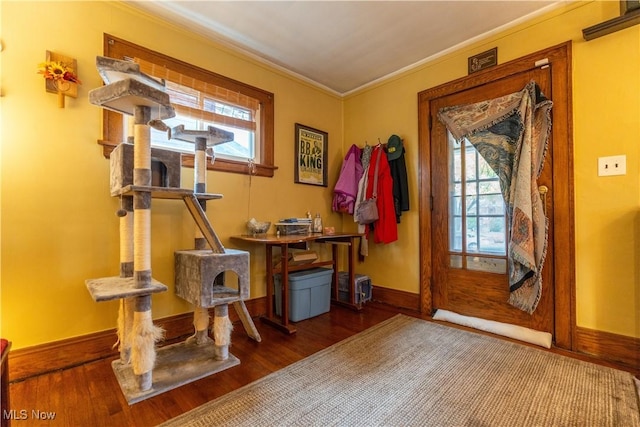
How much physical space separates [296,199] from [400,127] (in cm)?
128

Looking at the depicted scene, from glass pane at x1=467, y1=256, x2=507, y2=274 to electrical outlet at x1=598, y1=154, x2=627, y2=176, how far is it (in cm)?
83

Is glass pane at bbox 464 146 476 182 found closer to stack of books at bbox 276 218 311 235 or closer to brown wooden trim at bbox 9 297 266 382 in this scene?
stack of books at bbox 276 218 311 235

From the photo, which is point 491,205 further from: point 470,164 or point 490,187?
point 470,164

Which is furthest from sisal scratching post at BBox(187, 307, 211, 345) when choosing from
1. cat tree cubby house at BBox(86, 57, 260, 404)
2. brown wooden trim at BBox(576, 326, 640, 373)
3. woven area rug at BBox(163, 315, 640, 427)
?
brown wooden trim at BBox(576, 326, 640, 373)

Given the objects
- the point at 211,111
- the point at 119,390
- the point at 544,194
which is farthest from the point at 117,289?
the point at 544,194

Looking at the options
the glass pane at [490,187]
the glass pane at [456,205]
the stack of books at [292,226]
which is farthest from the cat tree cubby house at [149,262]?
the glass pane at [490,187]

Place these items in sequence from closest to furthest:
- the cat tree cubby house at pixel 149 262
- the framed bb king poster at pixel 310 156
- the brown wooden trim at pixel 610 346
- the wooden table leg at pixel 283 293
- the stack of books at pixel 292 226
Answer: the cat tree cubby house at pixel 149 262, the brown wooden trim at pixel 610 346, the wooden table leg at pixel 283 293, the stack of books at pixel 292 226, the framed bb king poster at pixel 310 156

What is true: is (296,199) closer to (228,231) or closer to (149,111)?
(228,231)

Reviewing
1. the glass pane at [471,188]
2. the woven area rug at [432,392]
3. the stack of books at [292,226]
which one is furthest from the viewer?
the stack of books at [292,226]

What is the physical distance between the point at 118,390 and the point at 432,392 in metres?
1.57

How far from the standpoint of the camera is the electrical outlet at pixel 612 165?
66.3 inches

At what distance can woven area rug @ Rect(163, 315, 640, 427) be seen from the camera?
1.18 m

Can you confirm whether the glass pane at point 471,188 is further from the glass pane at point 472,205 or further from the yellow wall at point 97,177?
the yellow wall at point 97,177

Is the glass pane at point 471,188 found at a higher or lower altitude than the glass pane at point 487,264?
higher
